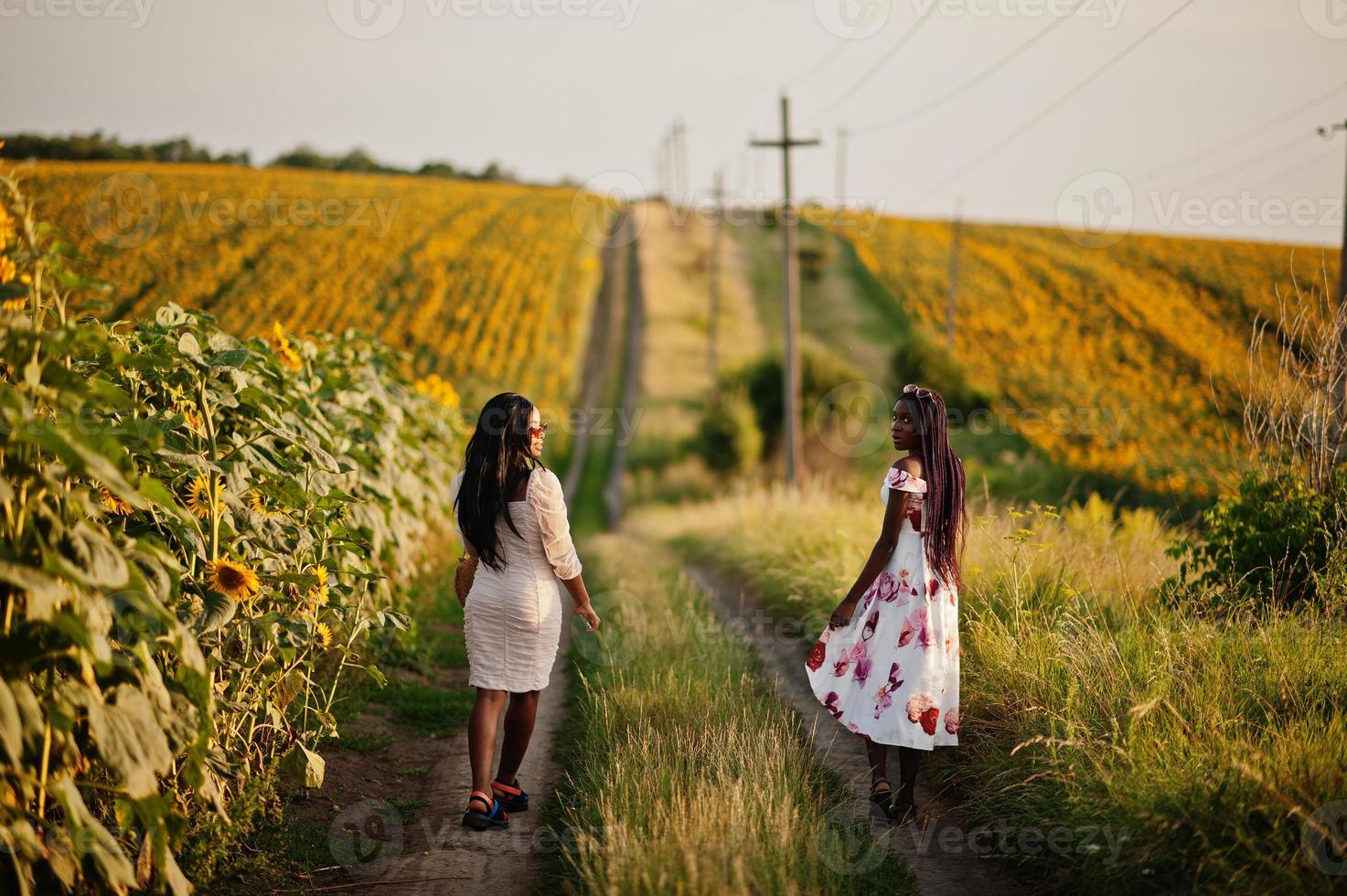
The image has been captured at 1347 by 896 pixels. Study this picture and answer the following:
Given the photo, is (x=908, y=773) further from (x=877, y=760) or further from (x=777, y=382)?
(x=777, y=382)

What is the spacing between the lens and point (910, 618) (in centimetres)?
466

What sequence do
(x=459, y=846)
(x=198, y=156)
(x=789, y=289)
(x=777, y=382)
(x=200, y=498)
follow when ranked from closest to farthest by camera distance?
(x=200, y=498)
(x=459, y=846)
(x=789, y=289)
(x=777, y=382)
(x=198, y=156)

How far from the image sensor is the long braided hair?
4727 mm

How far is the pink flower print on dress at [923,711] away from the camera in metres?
4.57

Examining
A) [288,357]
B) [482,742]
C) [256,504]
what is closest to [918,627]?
[482,742]

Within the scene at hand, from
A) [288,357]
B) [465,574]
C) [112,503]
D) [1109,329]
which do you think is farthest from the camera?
[1109,329]

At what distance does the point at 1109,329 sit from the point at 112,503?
45436 mm

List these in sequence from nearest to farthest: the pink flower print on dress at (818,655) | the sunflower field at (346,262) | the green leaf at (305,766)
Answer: the green leaf at (305,766) → the pink flower print on dress at (818,655) → the sunflower field at (346,262)

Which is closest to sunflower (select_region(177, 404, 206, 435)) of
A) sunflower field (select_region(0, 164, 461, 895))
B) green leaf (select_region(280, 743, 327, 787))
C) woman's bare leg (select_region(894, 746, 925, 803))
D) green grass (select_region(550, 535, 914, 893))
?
sunflower field (select_region(0, 164, 461, 895))

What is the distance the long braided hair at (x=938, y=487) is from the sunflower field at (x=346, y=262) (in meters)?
24.7

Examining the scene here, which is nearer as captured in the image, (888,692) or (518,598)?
(888,692)

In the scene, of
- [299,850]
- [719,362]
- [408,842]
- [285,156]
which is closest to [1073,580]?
[408,842]

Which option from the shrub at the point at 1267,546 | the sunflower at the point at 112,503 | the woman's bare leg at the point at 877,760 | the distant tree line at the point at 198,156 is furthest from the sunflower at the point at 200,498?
the distant tree line at the point at 198,156

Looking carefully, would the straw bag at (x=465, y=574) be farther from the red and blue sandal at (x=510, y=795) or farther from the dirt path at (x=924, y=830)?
the dirt path at (x=924, y=830)
